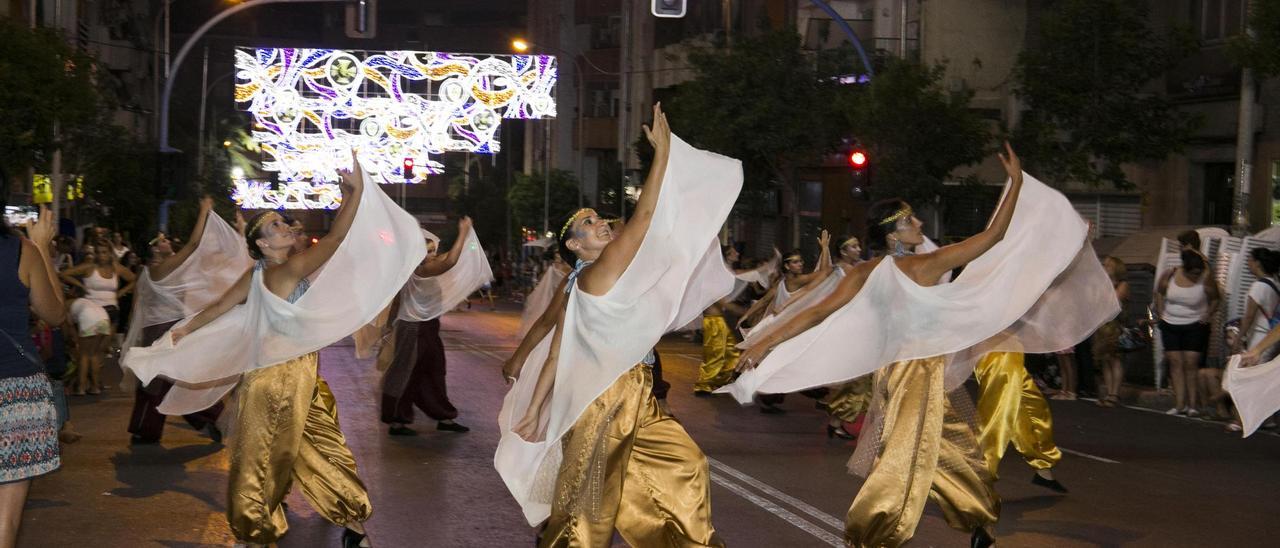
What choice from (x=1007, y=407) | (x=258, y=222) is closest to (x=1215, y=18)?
(x=1007, y=407)

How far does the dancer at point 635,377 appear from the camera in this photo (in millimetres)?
5898

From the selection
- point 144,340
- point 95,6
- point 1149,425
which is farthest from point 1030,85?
point 95,6

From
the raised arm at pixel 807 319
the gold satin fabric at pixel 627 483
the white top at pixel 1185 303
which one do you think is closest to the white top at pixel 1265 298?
the white top at pixel 1185 303

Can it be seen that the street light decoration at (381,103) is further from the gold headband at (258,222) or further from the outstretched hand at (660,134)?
the outstretched hand at (660,134)

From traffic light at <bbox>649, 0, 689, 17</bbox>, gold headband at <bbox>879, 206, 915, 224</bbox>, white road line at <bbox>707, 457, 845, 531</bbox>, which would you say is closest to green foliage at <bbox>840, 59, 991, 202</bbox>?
traffic light at <bbox>649, 0, 689, 17</bbox>

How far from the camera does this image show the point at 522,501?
633 cm

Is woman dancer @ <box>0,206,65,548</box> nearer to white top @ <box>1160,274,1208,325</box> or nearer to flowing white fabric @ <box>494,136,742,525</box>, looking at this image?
flowing white fabric @ <box>494,136,742,525</box>

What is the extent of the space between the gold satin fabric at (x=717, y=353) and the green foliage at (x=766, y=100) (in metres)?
15.4

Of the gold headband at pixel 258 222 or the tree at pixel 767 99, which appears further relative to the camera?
the tree at pixel 767 99

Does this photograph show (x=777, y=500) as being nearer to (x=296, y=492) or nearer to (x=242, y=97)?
(x=296, y=492)

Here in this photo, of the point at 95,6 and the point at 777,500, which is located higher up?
the point at 95,6

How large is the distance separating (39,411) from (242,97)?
43.2 meters

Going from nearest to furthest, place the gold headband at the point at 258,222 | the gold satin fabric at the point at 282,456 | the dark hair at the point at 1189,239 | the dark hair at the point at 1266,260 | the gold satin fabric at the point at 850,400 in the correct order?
the gold satin fabric at the point at 282,456 < the gold headband at the point at 258,222 < the gold satin fabric at the point at 850,400 < the dark hair at the point at 1266,260 < the dark hair at the point at 1189,239

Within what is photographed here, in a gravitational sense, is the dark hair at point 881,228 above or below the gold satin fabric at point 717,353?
above
